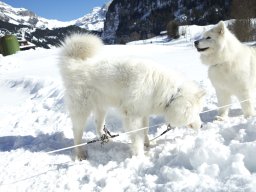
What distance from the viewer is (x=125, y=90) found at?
4.79 m

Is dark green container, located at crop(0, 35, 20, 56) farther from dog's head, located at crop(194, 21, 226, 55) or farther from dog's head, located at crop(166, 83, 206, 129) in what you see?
dog's head, located at crop(166, 83, 206, 129)

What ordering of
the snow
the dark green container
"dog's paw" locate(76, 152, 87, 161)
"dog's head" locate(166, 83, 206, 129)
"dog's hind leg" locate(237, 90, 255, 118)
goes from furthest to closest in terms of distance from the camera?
the dark green container
"dog's hind leg" locate(237, 90, 255, 118)
"dog's paw" locate(76, 152, 87, 161)
"dog's head" locate(166, 83, 206, 129)
the snow

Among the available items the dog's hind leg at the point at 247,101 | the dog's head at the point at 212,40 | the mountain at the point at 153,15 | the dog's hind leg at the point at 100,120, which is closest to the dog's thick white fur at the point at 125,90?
the dog's hind leg at the point at 100,120

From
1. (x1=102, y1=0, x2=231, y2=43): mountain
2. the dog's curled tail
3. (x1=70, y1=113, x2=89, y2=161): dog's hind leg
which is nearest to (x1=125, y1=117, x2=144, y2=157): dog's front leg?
(x1=70, y1=113, x2=89, y2=161): dog's hind leg

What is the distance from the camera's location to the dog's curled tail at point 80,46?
211 inches

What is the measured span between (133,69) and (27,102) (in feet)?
18.1

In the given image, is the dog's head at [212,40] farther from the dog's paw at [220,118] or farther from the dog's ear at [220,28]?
the dog's paw at [220,118]

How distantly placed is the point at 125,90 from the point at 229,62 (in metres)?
1.85

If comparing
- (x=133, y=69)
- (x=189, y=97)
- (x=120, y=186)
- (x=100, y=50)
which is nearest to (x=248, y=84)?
(x=189, y=97)

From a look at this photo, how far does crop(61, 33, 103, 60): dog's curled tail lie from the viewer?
536 centimetres

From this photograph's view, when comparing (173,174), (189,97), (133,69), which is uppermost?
(133,69)

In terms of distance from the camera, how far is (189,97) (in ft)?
15.2

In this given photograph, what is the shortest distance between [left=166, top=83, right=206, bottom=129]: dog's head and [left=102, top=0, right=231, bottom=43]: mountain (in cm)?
7969

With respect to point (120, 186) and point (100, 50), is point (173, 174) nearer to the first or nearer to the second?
point (120, 186)
